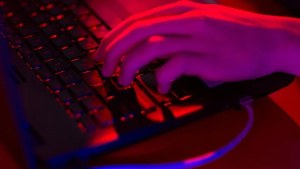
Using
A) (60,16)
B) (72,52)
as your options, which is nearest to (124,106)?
(72,52)

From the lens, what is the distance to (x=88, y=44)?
716 mm

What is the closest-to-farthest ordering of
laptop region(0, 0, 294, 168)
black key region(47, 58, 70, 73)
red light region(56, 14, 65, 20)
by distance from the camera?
1. laptop region(0, 0, 294, 168)
2. black key region(47, 58, 70, 73)
3. red light region(56, 14, 65, 20)

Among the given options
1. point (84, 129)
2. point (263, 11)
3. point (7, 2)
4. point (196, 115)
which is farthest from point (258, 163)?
point (7, 2)

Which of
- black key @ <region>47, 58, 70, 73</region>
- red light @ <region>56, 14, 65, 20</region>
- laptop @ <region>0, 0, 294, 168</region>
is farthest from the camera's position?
red light @ <region>56, 14, 65, 20</region>

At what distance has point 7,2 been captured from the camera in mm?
805

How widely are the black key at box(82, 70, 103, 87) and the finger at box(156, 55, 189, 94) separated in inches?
3.2

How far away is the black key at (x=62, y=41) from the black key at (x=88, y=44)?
0.8 inches

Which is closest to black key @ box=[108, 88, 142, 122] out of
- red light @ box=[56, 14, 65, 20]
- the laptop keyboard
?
the laptop keyboard

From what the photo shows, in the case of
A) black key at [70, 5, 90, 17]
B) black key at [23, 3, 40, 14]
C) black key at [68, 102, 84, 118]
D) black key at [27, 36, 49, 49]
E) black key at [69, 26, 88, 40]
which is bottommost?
black key at [68, 102, 84, 118]

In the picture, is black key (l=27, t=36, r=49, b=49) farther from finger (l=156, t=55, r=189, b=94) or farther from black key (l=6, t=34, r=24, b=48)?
finger (l=156, t=55, r=189, b=94)

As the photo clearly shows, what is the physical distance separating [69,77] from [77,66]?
3cm

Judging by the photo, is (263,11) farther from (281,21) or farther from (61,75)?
(61,75)

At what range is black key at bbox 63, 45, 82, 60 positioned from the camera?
0.69 m

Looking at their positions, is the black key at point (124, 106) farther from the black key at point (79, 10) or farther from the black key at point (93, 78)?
the black key at point (79, 10)
